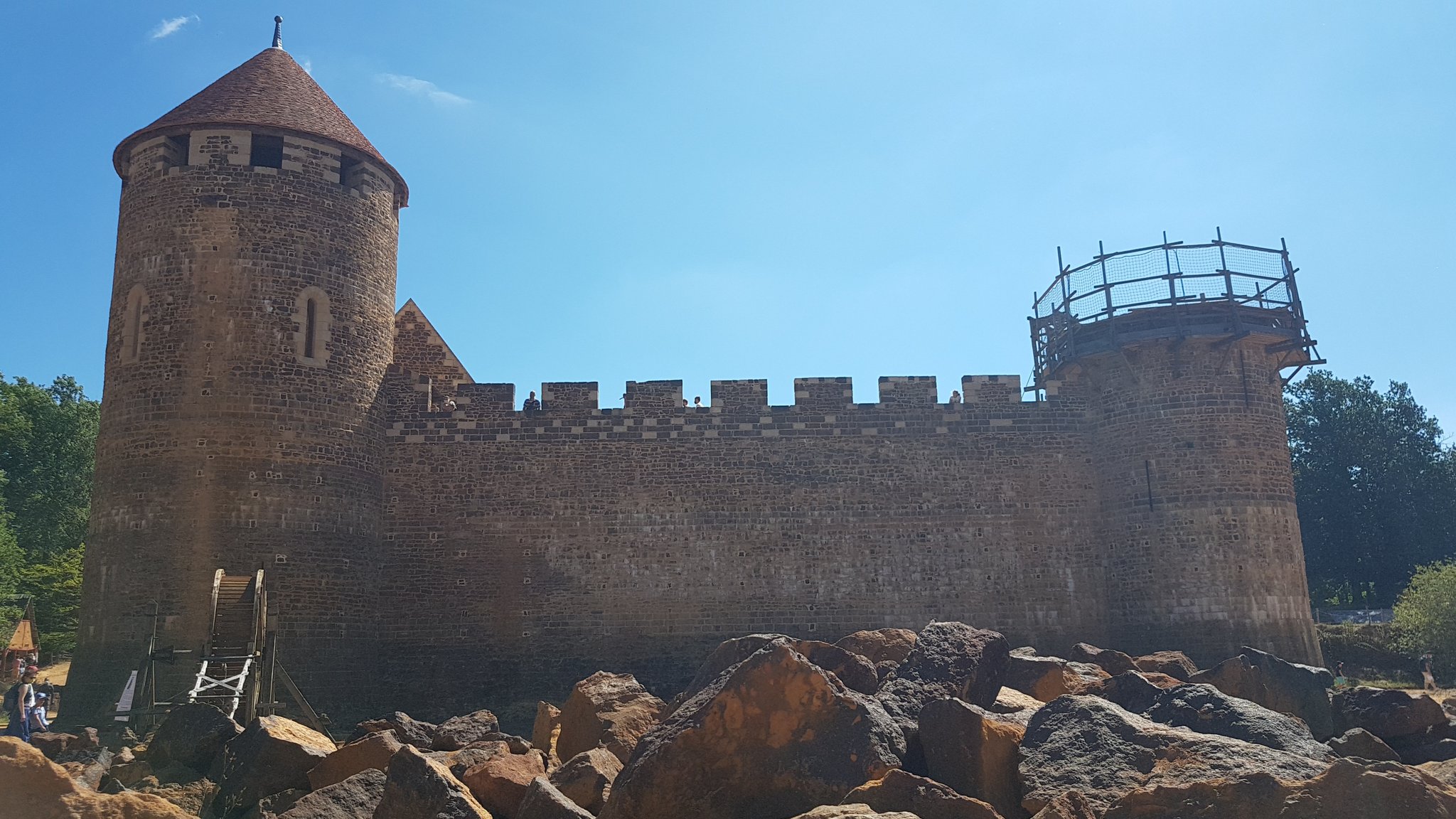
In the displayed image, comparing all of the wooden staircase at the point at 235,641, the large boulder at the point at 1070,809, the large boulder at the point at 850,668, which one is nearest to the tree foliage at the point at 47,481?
the wooden staircase at the point at 235,641

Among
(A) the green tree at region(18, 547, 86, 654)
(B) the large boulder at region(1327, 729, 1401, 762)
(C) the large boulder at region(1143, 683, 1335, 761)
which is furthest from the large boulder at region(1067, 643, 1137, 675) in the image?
(A) the green tree at region(18, 547, 86, 654)

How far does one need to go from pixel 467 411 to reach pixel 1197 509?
13333mm

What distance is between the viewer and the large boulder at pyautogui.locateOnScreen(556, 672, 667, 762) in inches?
426

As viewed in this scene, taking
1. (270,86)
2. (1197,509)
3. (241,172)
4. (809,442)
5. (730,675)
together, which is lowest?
(730,675)

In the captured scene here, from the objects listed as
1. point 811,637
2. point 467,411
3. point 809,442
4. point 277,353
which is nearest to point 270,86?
point 277,353

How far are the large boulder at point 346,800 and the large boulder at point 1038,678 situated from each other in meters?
6.47

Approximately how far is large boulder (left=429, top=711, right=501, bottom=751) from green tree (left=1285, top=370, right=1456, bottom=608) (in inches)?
1374

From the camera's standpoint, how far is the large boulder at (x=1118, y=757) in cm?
765

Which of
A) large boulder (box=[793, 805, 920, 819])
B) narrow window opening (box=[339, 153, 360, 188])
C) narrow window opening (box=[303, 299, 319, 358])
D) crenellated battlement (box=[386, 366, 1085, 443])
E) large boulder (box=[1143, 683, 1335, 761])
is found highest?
narrow window opening (box=[339, 153, 360, 188])

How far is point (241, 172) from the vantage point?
1850 cm

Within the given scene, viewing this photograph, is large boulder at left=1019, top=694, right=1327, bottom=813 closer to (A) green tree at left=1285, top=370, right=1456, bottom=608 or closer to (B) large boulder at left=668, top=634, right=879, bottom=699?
(B) large boulder at left=668, top=634, right=879, bottom=699

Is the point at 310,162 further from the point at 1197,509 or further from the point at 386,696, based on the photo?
the point at 1197,509

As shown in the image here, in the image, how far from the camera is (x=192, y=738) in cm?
1145

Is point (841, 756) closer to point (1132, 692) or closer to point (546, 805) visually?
point (546, 805)
